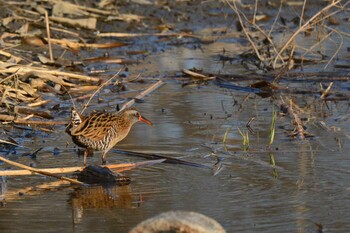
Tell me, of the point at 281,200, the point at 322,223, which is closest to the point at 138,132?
the point at 281,200

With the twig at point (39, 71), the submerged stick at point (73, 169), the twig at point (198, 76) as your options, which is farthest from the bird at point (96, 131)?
the twig at point (198, 76)

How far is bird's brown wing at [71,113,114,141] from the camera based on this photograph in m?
7.91

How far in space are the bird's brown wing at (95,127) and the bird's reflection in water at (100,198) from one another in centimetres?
89

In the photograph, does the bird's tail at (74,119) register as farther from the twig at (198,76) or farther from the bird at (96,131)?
the twig at (198,76)

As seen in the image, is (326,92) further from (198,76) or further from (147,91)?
(147,91)

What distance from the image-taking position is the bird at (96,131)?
792 cm

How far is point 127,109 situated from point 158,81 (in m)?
3.02

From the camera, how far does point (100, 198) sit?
6.77 metres

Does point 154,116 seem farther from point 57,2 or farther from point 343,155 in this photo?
point 57,2

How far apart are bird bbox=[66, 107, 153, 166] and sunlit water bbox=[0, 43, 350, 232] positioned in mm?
178

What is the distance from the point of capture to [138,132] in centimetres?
929

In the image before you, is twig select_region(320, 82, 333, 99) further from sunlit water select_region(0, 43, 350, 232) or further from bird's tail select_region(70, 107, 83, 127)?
bird's tail select_region(70, 107, 83, 127)

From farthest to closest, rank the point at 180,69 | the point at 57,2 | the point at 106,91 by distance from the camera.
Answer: the point at 57,2 → the point at 180,69 → the point at 106,91

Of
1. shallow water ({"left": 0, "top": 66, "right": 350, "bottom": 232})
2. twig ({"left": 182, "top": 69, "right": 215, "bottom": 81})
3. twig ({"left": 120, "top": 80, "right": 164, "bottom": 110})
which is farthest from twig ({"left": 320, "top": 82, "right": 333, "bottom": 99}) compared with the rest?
twig ({"left": 120, "top": 80, "right": 164, "bottom": 110})
